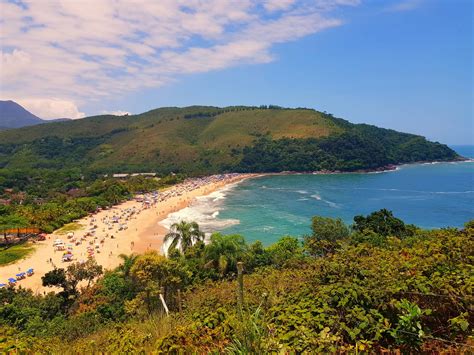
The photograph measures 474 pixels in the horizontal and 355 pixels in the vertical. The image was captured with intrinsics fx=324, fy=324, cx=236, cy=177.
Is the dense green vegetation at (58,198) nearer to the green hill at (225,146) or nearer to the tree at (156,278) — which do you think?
the green hill at (225,146)

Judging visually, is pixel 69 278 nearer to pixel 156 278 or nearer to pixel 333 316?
pixel 156 278

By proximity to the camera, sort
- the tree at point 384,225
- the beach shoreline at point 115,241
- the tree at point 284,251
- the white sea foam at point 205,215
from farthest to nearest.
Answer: the white sea foam at point 205,215 < the beach shoreline at point 115,241 < the tree at point 384,225 < the tree at point 284,251

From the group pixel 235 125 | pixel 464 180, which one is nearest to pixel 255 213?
pixel 464 180

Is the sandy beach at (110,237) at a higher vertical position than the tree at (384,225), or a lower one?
lower

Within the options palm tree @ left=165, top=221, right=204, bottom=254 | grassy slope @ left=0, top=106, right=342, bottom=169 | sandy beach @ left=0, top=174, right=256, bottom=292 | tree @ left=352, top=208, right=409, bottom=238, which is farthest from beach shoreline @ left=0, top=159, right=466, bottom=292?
grassy slope @ left=0, top=106, right=342, bottom=169

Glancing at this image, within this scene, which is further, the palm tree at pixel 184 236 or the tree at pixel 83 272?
the palm tree at pixel 184 236

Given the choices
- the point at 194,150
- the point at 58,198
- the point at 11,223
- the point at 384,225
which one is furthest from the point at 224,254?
the point at 194,150

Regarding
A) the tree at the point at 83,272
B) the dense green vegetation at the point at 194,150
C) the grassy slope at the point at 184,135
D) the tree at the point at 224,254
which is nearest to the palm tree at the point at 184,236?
the tree at the point at 224,254

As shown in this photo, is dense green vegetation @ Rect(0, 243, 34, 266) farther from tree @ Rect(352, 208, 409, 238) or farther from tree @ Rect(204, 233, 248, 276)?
tree @ Rect(352, 208, 409, 238)

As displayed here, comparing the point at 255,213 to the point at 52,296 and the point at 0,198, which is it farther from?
the point at 0,198
